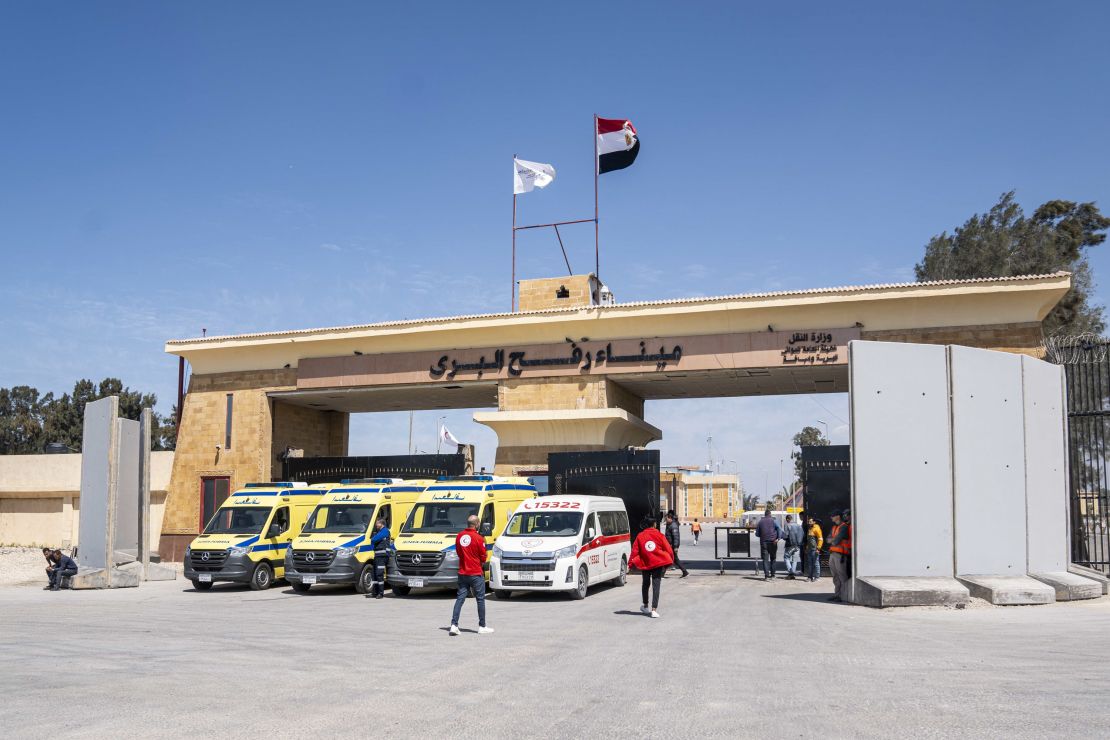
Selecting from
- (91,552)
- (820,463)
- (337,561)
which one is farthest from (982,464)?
(91,552)

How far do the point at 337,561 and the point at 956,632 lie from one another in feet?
40.6

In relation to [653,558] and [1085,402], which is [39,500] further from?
[1085,402]

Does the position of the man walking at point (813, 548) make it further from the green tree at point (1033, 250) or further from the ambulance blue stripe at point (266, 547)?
the green tree at point (1033, 250)

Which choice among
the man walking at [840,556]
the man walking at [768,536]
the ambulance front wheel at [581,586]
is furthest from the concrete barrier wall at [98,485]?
the man walking at [840,556]

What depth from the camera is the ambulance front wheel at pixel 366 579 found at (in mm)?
19688

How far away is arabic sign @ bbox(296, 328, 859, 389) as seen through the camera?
1014 inches

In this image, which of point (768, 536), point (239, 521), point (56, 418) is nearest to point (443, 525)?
point (239, 521)

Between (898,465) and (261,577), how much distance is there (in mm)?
14311

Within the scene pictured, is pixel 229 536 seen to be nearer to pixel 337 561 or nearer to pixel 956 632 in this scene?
pixel 337 561

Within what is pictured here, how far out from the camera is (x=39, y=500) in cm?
3991

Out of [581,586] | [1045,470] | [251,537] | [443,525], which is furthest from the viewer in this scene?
[251,537]

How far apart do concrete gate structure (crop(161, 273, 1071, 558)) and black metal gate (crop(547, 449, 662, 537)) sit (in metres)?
1.96

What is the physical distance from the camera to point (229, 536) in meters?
21.2

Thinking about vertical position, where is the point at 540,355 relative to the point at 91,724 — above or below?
above
